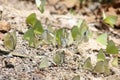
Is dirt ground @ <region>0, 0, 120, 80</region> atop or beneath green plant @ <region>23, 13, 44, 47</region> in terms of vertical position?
beneath

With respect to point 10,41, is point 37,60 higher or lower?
lower

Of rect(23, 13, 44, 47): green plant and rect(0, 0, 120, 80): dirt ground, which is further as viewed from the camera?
rect(23, 13, 44, 47): green plant

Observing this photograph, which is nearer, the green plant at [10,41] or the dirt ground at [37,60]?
the dirt ground at [37,60]

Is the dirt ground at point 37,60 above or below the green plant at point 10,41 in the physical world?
below

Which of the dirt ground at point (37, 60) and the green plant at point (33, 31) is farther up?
the green plant at point (33, 31)

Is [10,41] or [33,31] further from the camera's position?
[33,31]

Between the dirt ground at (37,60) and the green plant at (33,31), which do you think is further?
the green plant at (33,31)

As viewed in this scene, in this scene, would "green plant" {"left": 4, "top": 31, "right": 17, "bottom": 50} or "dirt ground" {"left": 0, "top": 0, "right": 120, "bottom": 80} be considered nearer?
"dirt ground" {"left": 0, "top": 0, "right": 120, "bottom": 80}

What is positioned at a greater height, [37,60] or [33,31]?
[33,31]

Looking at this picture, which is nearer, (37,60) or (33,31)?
(37,60)

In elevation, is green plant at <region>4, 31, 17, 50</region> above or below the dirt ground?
above

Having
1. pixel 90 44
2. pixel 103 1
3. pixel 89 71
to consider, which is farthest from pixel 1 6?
pixel 103 1
